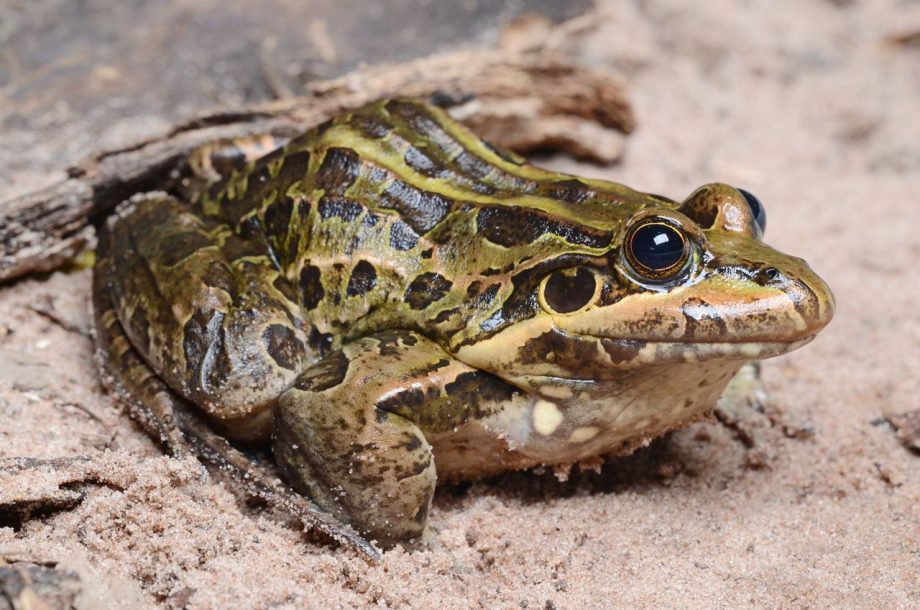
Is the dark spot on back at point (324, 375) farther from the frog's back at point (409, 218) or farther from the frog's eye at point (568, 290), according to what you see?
the frog's eye at point (568, 290)

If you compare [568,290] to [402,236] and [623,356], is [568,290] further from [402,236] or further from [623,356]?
[402,236]

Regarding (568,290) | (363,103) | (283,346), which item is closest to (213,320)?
(283,346)

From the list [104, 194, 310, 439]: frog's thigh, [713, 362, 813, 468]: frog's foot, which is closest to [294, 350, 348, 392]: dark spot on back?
[104, 194, 310, 439]: frog's thigh

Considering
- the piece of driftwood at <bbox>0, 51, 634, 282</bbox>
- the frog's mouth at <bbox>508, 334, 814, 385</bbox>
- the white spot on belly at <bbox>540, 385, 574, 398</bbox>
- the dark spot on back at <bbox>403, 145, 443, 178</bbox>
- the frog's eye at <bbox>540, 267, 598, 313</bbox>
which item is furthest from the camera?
the piece of driftwood at <bbox>0, 51, 634, 282</bbox>

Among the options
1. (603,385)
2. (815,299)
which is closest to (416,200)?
(603,385)

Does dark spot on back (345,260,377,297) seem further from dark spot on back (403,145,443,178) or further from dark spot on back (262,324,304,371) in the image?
dark spot on back (403,145,443,178)

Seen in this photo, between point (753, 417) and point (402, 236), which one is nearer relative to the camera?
point (402, 236)
